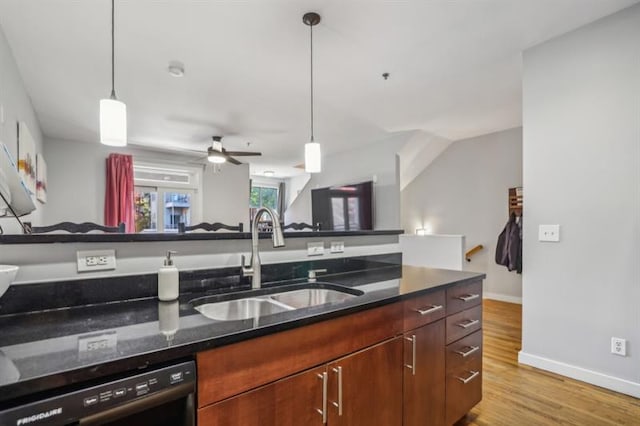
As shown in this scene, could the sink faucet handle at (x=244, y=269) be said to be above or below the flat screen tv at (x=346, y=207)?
below

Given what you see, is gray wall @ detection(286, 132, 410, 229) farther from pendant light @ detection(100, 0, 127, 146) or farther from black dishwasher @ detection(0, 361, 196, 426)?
black dishwasher @ detection(0, 361, 196, 426)

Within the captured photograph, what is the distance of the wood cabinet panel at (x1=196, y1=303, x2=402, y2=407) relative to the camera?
848 millimetres

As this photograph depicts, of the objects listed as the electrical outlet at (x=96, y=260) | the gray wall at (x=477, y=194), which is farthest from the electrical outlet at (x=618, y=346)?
the electrical outlet at (x=96, y=260)

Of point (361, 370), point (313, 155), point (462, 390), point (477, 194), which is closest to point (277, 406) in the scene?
point (361, 370)

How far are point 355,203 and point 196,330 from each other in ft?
15.3

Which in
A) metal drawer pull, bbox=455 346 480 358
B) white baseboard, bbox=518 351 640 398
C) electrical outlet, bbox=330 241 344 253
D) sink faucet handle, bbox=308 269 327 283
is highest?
electrical outlet, bbox=330 241 344 253

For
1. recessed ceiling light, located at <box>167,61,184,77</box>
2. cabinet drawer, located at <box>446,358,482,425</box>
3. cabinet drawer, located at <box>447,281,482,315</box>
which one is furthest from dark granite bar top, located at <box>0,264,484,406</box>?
recessed ceiling light, located at <box>167,61,184,77</box>

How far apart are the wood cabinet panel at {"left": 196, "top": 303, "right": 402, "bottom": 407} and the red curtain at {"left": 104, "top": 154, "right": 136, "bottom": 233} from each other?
17.2 feet

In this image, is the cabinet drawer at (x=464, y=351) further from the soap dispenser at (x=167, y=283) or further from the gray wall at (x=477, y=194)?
the gray wall at (x=477, y=194)

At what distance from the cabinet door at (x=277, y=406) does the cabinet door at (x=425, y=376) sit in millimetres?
509

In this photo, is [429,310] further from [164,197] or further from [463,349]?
[164,197]

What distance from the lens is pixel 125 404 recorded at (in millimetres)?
709

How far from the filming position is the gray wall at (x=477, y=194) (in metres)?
4.66

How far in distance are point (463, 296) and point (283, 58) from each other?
2305 mm
